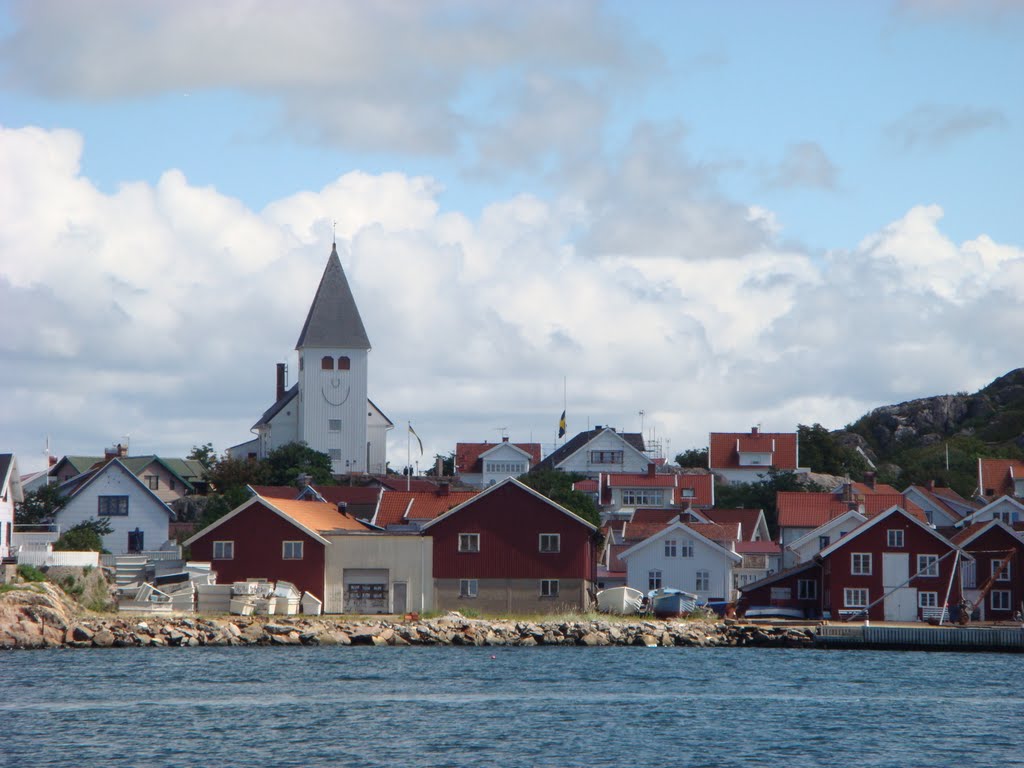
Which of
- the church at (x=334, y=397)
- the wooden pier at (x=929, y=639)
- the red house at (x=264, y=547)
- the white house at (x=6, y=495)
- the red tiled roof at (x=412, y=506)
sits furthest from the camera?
the church at (x=334, y=397)

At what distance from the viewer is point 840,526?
8388 cm

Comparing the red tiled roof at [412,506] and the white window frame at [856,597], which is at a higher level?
the red tiled roof at [412,506]

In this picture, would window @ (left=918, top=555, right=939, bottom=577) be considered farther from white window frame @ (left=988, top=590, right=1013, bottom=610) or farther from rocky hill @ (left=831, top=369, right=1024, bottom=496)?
rocky hill @ (left=831, top=369, right=1024, bottom=496)

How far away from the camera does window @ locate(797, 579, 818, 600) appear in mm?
76125

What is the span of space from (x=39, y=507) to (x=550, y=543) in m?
32.7

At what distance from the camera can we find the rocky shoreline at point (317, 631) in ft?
190

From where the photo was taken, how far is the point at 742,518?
94.4 meters

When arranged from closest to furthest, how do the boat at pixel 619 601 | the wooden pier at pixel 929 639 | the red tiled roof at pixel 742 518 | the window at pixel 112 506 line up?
1. the wooden pier at pixel 929 639
2. the boat at pixel 619 601
3. the window at pixel 112 506
4. the red tiled roof at pixel 742 518

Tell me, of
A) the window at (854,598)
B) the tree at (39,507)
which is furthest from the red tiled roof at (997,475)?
the tree at (39,507)

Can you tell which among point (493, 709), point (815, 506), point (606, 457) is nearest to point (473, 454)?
point (606, 457)

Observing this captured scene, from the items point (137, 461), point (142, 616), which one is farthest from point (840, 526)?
point (137, 461)

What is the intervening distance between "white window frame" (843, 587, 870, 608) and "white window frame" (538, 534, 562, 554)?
13751mm

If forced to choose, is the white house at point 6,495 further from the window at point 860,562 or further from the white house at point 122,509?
the window at point 860,562

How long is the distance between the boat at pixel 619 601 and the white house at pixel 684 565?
6.18m
